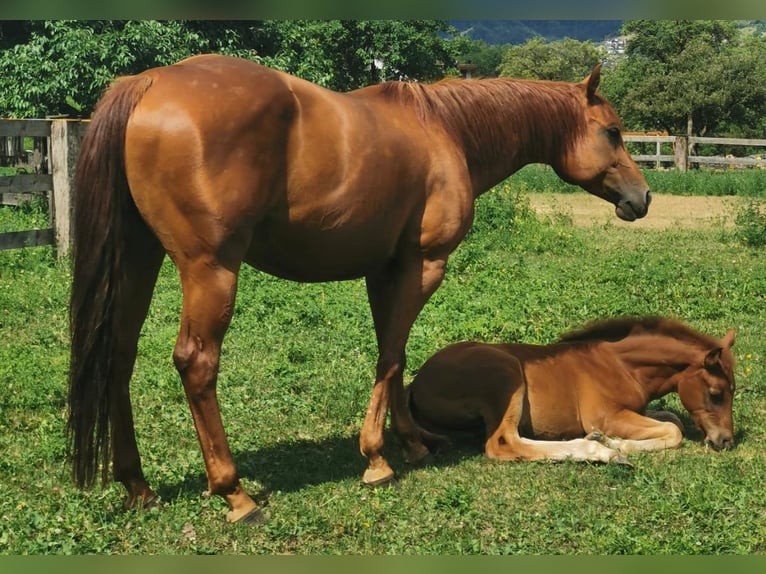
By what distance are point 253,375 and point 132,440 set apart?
2355 mm

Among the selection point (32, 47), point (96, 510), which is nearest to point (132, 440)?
point (96, 510)

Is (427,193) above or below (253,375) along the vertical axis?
above

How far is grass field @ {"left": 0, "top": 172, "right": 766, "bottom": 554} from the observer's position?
4754 millimetres

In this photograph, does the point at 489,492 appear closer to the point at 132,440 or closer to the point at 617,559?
the point at 617,559

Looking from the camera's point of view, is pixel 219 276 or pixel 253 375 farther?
pixel 253 375

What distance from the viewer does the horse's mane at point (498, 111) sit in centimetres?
593

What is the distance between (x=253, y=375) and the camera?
750cm

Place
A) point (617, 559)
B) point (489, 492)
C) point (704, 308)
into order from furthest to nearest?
point (704, 308) → point (489, 492) → point (617, 559)

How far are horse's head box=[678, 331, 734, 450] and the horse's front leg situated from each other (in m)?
1.96

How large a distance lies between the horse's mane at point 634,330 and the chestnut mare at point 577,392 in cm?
1

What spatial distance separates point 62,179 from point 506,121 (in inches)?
305

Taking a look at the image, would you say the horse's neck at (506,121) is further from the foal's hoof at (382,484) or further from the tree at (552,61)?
the tree at (552,61)

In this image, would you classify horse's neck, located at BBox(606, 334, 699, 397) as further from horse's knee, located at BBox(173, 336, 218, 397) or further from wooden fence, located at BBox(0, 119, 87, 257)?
wooden fence, located at BBox(0, 119, 87, 257)

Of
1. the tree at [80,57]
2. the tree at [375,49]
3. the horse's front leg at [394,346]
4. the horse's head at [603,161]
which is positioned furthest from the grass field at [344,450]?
the tree at [375,49]
